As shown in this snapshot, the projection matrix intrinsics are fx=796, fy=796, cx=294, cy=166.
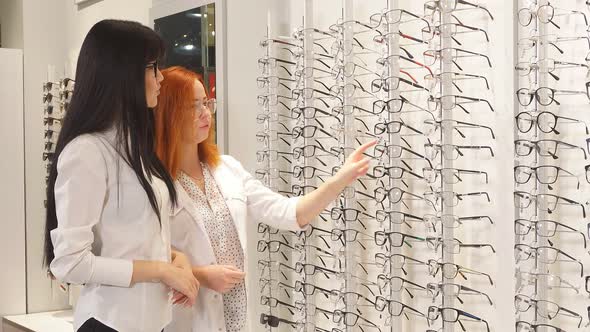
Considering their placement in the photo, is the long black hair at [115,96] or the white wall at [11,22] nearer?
the long black hair at [115,96]

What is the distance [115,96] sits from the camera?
2.29m

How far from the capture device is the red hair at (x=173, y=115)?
9.66ft

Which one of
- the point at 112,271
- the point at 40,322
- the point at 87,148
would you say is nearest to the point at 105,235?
the point at 112,271

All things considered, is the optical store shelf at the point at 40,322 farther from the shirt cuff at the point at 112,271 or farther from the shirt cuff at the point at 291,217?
the shirt cuff at the point at 112,271

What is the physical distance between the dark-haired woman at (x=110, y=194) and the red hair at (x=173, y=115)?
1.83 feet

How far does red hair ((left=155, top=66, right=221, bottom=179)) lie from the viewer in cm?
295

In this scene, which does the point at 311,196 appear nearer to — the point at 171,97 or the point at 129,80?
the point at 171,97

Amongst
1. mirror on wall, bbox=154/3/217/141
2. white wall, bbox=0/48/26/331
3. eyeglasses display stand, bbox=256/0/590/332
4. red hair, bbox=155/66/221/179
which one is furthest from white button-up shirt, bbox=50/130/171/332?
white wall, bbox=0/48/26/331

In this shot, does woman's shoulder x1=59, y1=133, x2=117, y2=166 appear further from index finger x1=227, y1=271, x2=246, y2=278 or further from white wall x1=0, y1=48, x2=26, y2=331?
white wall x1=0, y1=48, x2=26, y2=331

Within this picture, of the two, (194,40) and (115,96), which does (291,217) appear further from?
(194,40)

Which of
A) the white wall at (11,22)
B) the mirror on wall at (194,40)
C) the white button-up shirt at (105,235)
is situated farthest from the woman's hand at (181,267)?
the white wall at (11,22)

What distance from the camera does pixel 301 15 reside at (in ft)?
11.7

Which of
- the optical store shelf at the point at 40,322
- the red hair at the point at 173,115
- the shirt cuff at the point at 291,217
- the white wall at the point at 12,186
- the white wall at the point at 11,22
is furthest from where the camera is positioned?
the white wall at the point at 11,22

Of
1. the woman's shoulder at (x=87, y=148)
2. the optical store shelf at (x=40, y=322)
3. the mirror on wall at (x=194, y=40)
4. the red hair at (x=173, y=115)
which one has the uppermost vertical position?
the mirror on wall at (x=194, y=40)
